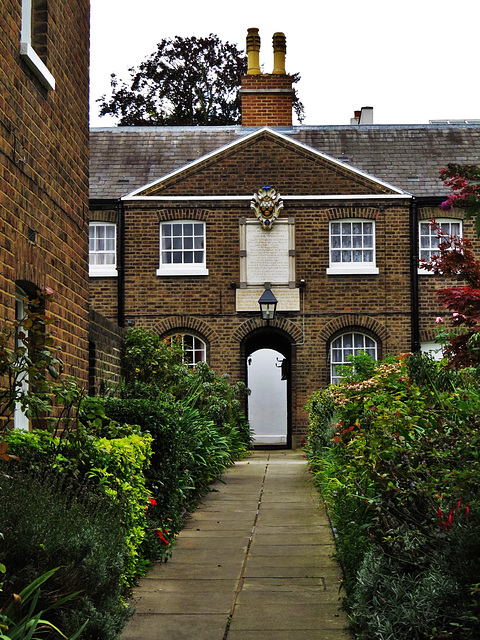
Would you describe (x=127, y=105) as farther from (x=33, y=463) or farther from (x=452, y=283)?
(x=33, y=463)

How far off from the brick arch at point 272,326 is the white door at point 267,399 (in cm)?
543

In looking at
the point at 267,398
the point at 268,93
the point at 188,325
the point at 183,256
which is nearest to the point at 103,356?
the point at 188,325

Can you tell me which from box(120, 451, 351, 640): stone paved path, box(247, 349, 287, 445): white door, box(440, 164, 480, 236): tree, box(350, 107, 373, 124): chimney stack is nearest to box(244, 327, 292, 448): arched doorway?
box(247, 349, 287, 445): white door

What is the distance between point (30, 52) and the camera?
715 centimetres

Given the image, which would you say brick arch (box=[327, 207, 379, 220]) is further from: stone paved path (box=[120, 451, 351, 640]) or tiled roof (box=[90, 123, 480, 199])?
stone paved path (box=[120, 451, 351, 640])

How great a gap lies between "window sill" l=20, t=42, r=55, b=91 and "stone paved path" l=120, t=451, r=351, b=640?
4.17m

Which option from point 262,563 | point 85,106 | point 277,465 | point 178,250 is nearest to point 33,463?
point 262,563

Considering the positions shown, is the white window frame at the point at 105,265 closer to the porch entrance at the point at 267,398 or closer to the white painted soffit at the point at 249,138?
the white painted soffit at the point at 249,138

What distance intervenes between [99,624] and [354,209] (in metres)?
18.3

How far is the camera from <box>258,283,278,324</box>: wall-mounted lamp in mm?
19766

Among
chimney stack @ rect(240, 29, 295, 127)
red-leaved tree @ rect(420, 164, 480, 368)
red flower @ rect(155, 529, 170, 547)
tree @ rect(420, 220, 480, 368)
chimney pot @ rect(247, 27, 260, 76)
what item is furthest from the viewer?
chimney pot @ rect(247, 27, 260, 76)

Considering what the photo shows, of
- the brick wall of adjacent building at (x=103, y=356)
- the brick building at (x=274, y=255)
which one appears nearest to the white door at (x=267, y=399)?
the brick building at (x=274, y=255)

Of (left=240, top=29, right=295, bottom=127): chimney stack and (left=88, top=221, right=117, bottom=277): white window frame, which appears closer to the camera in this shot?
(left=88, top=221, right=117, bottom=277): white window frame

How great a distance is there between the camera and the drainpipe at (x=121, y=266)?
21.5 m
